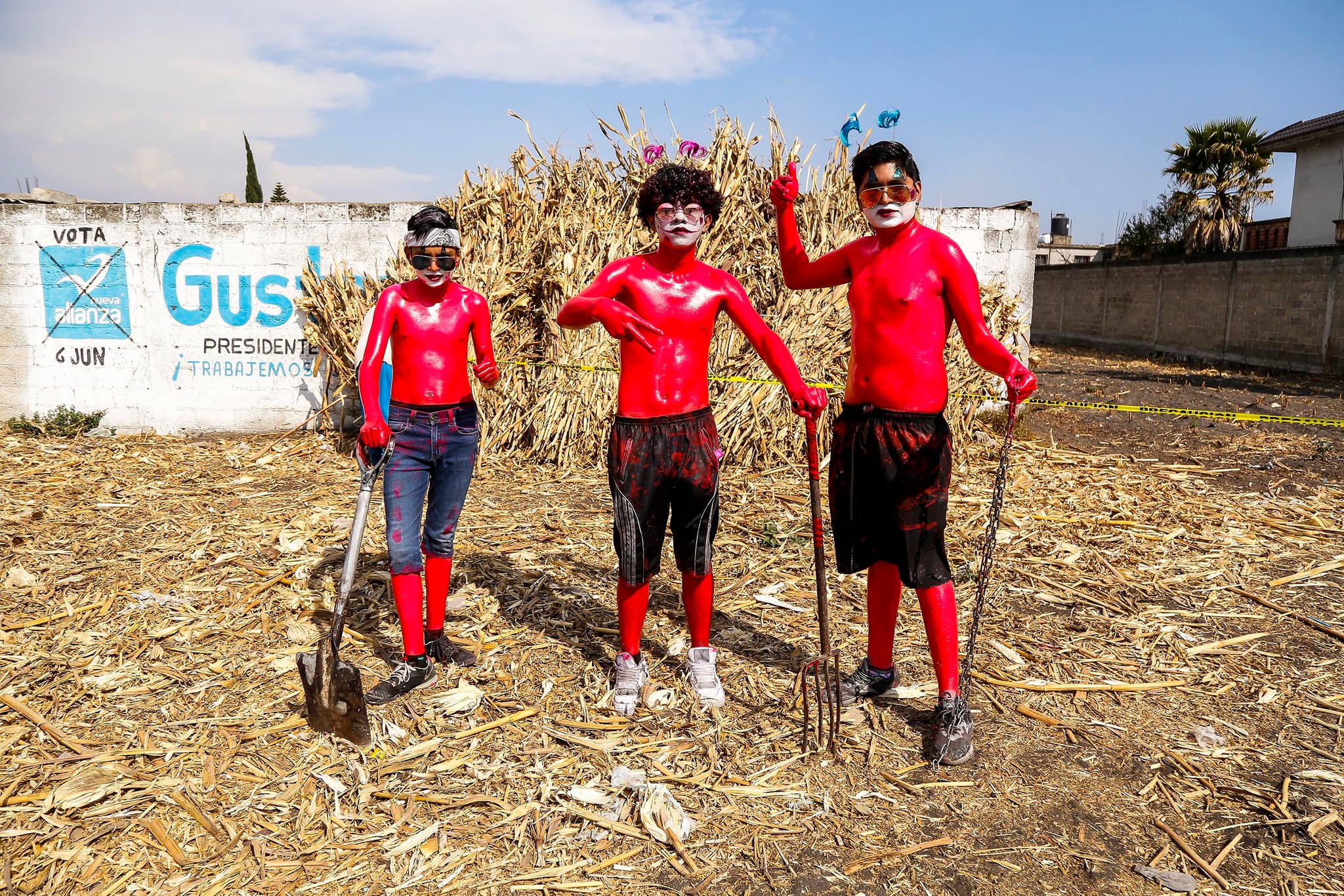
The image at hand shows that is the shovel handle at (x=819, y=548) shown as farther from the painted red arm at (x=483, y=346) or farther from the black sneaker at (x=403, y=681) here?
the black sneaker at (x=403, y=681)

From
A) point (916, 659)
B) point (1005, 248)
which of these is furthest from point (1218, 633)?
point (1005, 248)

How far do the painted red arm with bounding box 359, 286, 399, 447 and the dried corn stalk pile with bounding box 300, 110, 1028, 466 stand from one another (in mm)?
4015

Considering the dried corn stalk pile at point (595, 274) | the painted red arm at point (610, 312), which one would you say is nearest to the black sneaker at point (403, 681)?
the painted red arm at point (610, 312)

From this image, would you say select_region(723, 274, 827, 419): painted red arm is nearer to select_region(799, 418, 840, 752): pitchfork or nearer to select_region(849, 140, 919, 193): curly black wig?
select_region(799, 418, 840, 752): pitchfork

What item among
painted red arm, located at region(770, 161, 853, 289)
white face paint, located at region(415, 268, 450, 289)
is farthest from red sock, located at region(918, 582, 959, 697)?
white face paint, located at region(415, 268, 450, 289)

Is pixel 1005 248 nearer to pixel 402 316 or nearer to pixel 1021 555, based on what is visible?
pixel 1021 555

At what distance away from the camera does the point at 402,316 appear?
358cm

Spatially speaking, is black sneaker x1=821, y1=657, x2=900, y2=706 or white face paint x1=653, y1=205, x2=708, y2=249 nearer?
white face paint x1=653, y1=205, x2=708, y2=249

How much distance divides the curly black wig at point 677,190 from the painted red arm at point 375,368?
3.74 feet

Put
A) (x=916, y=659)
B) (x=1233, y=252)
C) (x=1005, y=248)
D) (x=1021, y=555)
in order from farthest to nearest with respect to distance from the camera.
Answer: (x=1233, y=252) → (x=1005, y=248) → (x=1021, y=555) → (x=916, y=659)

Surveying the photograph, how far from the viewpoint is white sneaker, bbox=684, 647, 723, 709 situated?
11.7 ft

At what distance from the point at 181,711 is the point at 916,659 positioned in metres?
3.24

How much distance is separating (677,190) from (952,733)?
2.32 metres

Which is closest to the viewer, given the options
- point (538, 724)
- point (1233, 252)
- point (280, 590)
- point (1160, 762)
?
point (1160, 762)
